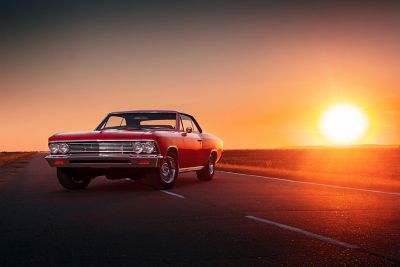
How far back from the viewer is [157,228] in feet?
22.5

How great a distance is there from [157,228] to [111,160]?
478 cm

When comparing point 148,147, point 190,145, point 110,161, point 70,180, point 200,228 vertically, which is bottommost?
point 200,228

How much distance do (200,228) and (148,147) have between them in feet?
16.0

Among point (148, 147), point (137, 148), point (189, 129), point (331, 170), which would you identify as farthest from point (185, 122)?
point (331, 170)

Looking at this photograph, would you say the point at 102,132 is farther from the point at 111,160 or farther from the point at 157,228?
the point at 157,228

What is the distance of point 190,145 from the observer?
1353cm

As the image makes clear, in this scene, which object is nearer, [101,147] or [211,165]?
[101,147]

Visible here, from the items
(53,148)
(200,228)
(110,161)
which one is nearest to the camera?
(200,228)

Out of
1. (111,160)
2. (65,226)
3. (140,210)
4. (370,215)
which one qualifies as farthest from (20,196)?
(370,215)

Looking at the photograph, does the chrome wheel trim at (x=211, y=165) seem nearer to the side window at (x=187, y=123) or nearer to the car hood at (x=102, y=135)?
the side window at (x=187, y=123)

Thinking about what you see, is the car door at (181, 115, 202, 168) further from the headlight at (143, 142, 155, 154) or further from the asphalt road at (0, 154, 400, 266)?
the asphalt road at (0, 154, 400, 266)

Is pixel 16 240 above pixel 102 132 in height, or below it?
below

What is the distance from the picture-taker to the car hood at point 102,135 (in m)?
11.5

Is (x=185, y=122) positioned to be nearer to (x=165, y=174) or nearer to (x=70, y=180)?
(x=165, y=174)
